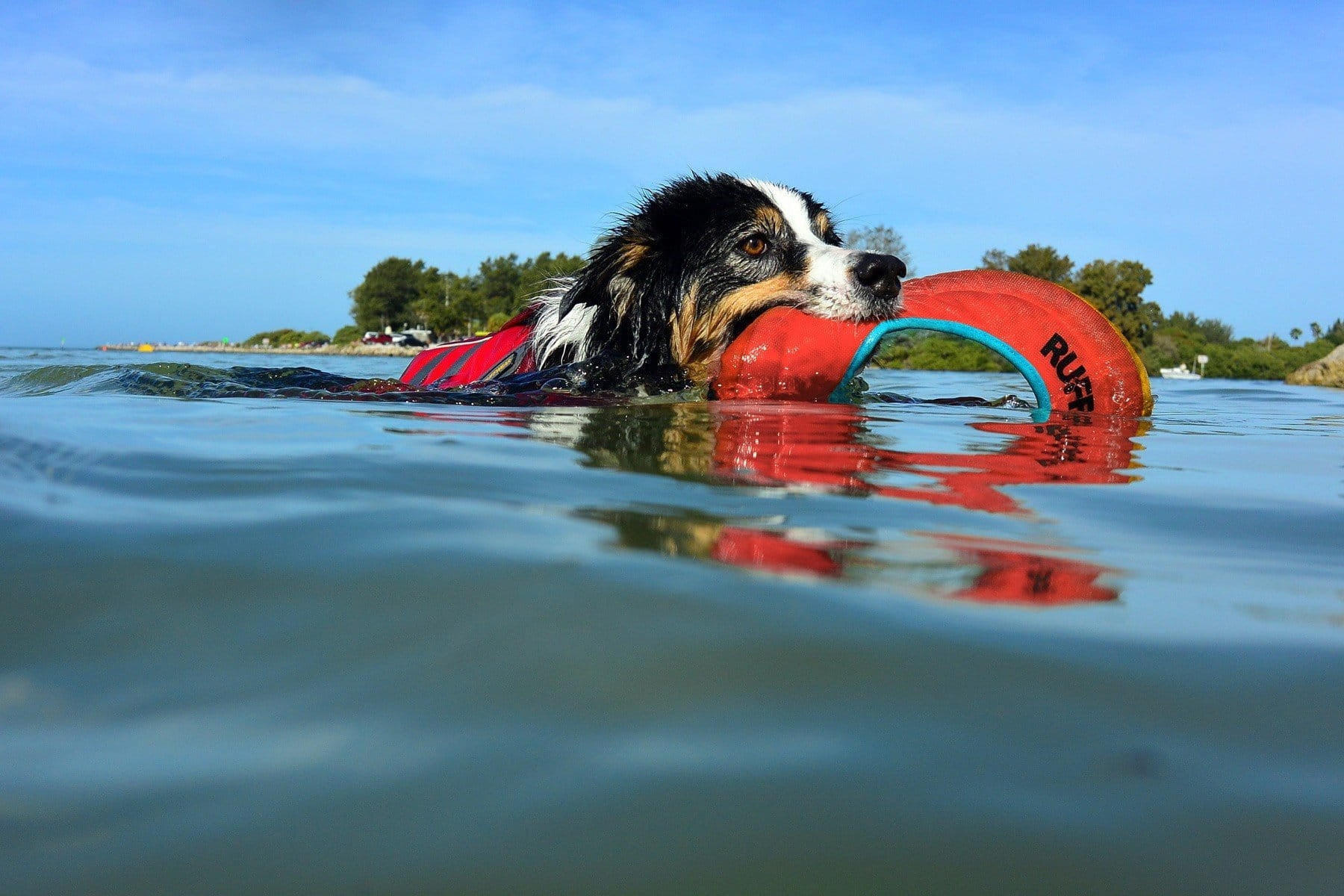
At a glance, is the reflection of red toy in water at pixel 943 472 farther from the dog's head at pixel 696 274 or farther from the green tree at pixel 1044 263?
the green tree at pixel 1044 263

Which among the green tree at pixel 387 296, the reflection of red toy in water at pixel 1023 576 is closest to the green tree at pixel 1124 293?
the reflection of red toy in water at pixel 1023 576

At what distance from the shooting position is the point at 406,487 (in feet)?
7.34

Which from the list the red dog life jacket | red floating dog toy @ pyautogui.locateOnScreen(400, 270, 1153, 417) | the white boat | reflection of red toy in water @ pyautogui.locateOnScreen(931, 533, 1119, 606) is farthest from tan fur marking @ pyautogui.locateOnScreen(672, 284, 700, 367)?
the white boat

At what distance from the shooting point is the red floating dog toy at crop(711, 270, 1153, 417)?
5.75 meters

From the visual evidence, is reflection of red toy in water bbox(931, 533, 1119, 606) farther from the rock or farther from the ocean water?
the rock

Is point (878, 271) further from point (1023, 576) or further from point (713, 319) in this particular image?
point (1023, 576)

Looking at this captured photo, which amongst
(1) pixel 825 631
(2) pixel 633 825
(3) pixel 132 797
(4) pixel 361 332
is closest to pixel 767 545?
(1) pixel 825 631

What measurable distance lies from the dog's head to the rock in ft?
52.5

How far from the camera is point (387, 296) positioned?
4092 inches

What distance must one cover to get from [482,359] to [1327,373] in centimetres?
1770

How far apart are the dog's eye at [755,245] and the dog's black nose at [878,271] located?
30.7 inches

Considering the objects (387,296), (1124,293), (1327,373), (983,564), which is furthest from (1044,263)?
(387,296)

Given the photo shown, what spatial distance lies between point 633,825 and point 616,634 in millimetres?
402

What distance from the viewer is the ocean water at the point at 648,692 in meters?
0.84
